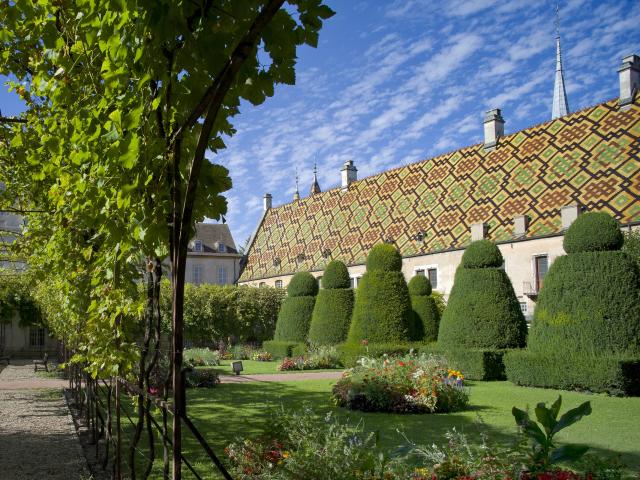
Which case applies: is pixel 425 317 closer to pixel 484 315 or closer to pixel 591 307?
pixel 484 315

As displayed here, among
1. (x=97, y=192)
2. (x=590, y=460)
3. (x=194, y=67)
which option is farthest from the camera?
(x=590, y=460)

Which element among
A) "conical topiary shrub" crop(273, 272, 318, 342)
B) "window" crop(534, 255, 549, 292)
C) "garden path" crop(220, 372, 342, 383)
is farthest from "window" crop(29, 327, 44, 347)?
"window" crop(534, 255, 549, 292)

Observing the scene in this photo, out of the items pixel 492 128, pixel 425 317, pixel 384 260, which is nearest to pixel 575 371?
pixel 384 260

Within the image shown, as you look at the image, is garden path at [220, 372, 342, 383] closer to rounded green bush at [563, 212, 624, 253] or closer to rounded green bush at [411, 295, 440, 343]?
rounded green bush at [411, 295, 440, 343]

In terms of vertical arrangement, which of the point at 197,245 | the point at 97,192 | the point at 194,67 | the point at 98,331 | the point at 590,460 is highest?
the point at 197,245

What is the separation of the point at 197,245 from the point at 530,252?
29676 mm

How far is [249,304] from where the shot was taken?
3020 cm

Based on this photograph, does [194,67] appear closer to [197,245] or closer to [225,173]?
[225,173]

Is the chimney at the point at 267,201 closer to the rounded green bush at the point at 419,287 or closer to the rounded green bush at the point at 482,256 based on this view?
the rounded green bush at the point at 419,287

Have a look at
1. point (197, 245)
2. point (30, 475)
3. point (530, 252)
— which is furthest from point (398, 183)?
point (30, 475)

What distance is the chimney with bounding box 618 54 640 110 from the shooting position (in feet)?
78.3

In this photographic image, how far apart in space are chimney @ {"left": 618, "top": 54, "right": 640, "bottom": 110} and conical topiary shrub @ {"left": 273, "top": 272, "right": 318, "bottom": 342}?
52.4 feet

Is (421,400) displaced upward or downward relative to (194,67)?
downward

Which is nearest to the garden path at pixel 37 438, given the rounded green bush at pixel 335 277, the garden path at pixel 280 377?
the garden path at pixel 280 377
